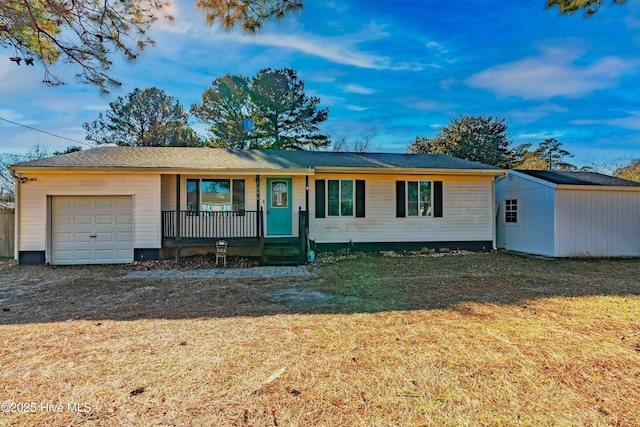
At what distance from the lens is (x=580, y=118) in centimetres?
2200

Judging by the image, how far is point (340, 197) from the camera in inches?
434

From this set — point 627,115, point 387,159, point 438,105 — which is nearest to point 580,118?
point 627,115

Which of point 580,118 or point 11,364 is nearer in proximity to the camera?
point 11,364

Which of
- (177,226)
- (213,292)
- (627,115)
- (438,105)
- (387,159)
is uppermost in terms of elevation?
(438,105)

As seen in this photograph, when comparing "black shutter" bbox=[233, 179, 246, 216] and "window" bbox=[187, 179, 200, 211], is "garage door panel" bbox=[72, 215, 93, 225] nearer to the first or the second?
"window" bbox=[187, 179, 200, 211]

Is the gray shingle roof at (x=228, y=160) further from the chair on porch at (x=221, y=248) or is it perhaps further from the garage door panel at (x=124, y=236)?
the chair on porch at (x=221, y=248)

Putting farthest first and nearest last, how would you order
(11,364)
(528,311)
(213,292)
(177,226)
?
1. (177,226)
2. (213,292)
3. (528,311)
4. (11,364)

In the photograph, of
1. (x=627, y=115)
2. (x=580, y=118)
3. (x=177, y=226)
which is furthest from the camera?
(x=580, y=118)

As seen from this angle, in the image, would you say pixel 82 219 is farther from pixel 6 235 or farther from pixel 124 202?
pixel 6 235

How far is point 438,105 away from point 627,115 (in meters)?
10.2

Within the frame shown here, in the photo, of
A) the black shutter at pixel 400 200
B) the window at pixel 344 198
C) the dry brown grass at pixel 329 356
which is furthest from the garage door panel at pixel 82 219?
the black shutter at pixel 400 200

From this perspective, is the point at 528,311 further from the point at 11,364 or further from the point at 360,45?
the point at 360,45

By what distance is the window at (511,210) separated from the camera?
11509 mm

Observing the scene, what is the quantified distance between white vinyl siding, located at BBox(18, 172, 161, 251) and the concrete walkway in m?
1.74
